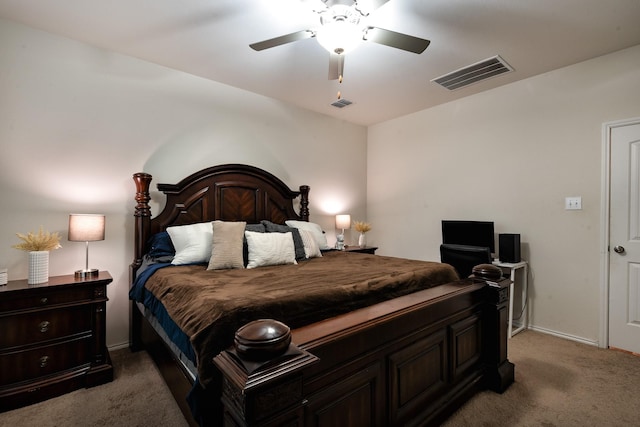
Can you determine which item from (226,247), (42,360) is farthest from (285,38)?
(42,360)

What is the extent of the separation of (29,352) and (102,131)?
5.93 ft

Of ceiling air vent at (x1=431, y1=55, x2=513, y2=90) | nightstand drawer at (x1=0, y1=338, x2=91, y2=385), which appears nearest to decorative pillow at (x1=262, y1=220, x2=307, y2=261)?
nightstand drawer at (x1=0, y1=338, x2=91, y2=385)

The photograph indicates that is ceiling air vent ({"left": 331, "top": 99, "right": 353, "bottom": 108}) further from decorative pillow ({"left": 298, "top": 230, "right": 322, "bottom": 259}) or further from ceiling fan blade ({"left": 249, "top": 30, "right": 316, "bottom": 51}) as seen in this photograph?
ceiling fan blade ({"left": 249, "top": 30, "right": 316, "bottom": 51})

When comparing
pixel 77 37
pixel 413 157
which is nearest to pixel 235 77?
pixel 77 37

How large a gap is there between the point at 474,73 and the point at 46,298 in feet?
13.6

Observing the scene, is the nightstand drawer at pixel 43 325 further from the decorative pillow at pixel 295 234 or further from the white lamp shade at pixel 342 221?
the white lamp shade at pixel 342 221

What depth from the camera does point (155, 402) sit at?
6.59 feet

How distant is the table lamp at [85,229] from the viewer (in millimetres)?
2363

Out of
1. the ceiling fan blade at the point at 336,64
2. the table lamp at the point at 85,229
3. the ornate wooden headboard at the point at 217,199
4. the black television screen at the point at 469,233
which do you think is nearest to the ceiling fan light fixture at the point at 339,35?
the ceiling fan blade at the point at 336,64

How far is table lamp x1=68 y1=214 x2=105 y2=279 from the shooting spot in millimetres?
2363

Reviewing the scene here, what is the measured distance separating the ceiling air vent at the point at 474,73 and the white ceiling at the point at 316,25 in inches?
3.5

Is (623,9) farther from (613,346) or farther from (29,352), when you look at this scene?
(29,352)

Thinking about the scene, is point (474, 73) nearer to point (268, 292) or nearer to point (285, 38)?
point (285, 38)

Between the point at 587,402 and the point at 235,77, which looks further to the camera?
the point at 235,77
